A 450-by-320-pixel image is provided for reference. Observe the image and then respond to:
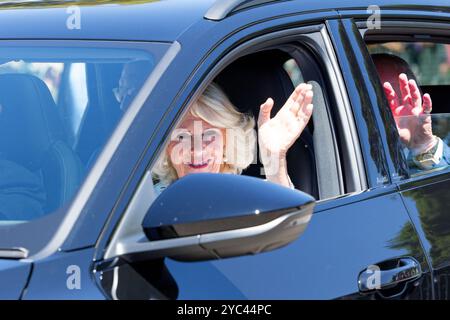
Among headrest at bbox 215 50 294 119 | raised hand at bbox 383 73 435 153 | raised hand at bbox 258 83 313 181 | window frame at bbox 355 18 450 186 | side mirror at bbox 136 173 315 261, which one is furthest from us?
raised hand at bbox 383 73 435 153

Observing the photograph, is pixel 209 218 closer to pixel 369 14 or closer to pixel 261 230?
pixel 261 230

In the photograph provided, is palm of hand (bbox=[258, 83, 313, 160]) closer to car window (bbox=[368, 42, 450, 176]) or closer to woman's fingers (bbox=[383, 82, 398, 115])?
car window (bbox=[368, 42, 450, 176])

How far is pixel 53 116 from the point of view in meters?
2.87

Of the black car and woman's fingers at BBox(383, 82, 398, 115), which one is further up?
woman's fingers at BBox(383, 82, 398, 115)

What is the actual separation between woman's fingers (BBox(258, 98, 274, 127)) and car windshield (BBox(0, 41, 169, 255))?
21.1 inches

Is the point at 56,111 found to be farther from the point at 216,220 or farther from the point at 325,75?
the point at 325,75

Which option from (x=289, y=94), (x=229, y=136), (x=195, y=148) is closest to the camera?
Result: (x=195, y=148)

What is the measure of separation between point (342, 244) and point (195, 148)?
568mm

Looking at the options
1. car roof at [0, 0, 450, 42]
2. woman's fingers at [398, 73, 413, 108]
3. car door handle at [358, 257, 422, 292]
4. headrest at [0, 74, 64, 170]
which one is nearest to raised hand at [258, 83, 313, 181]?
car roof at [0, 0, 450, 42]

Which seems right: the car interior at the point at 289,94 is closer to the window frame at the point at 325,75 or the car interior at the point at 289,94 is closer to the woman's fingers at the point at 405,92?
the window frame at the point at 325,75

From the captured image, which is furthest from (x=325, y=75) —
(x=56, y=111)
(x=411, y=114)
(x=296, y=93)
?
(x=56, y=111)

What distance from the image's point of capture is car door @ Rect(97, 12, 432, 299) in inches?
99.8

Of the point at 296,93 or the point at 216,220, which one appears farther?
the point at 296,93

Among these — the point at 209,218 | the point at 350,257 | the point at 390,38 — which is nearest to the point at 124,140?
the point at 209,218
